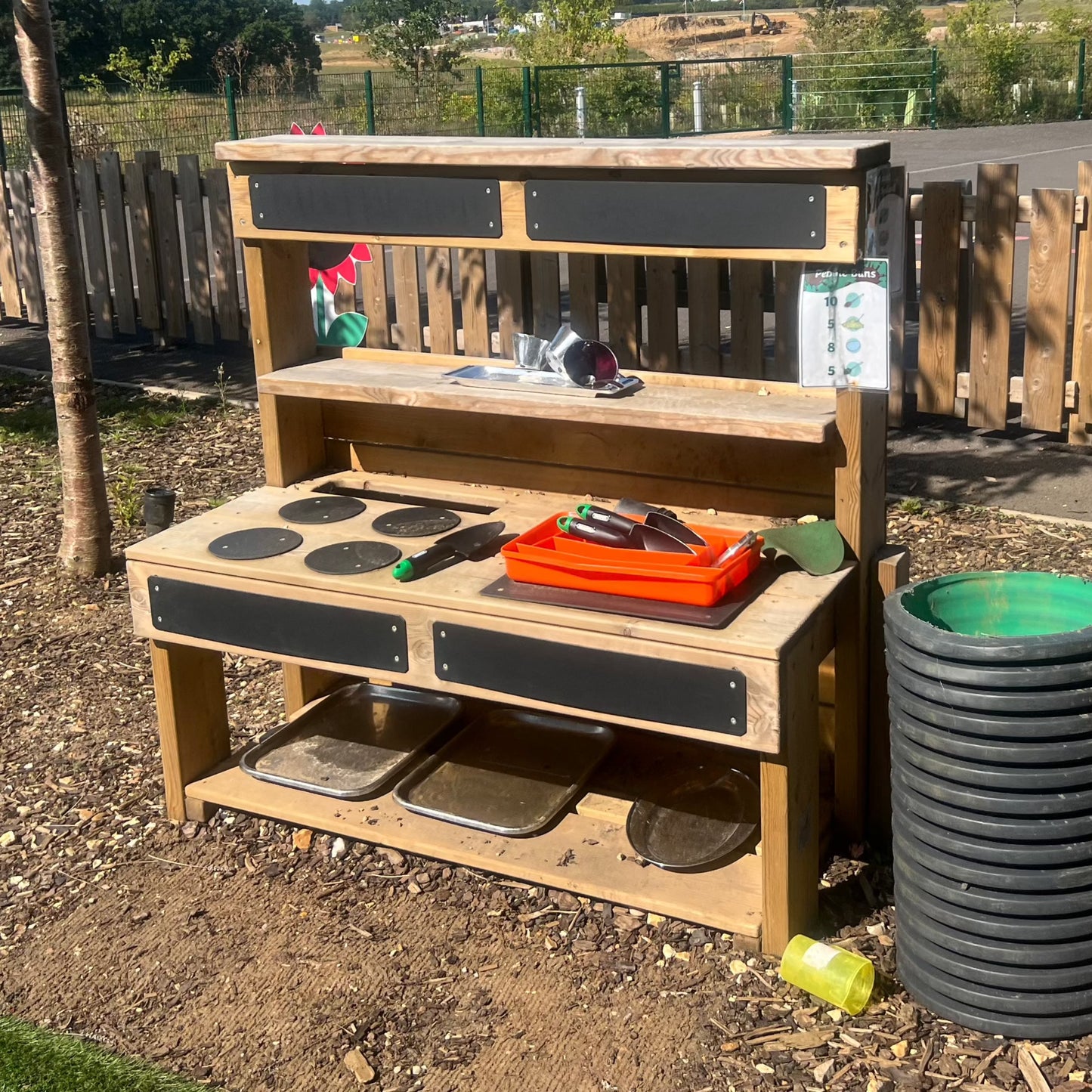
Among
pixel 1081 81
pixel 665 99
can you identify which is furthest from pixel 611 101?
pixel 1081 81

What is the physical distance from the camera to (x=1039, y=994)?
112 inches

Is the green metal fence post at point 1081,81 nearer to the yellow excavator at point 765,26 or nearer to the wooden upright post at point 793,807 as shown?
the wooden upright post at point 793,807

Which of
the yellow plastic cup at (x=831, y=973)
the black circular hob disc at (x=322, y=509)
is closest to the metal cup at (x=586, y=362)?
the black circular hob disc at (x=322, y=509)

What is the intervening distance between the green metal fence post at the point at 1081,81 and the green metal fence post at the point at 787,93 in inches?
249

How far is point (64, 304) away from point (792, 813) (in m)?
3.72

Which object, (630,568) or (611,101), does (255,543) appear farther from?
(611,101)

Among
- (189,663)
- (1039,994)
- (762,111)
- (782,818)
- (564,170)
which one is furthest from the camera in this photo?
(762,111)

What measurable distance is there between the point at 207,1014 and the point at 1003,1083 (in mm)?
1709

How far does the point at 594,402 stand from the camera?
3473mm

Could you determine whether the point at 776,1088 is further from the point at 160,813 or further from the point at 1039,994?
the point at 160,813

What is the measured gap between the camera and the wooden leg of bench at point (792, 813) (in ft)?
9.82

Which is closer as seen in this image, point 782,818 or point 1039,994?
point 1039,994

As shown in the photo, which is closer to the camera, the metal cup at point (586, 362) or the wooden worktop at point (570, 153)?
the wooden worktop at point (570, 153)

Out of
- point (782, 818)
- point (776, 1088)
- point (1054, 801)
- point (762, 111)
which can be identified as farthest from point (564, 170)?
point (762, 111)
